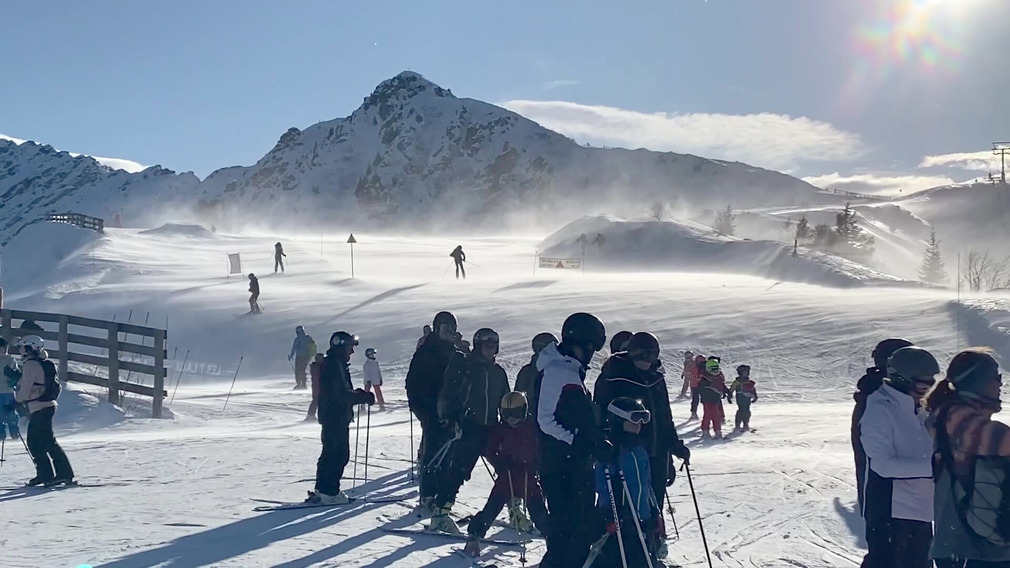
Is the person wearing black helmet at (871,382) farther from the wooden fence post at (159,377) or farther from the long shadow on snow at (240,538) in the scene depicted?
the wooden fence post at (159,377)

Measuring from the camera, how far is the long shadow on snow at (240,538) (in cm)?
627

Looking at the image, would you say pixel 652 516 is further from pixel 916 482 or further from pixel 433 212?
pixel 433 212

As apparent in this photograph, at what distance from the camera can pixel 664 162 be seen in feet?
543

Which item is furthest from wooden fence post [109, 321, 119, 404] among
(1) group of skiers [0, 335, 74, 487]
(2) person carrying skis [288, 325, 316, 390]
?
(1) group of skiers [0, 335, 74, 487]

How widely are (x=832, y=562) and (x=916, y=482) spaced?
7.86 feet

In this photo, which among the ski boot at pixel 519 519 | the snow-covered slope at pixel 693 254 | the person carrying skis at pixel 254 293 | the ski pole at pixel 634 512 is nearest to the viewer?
the ski pole at pixel 634 512

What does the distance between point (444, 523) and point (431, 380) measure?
122 centimetres

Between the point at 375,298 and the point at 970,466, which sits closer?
the point at 970,466

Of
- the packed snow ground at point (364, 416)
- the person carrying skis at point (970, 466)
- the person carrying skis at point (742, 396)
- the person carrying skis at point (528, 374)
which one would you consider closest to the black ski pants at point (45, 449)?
the packed snow ground at point (364, 416)

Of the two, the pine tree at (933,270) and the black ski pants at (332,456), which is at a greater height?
the pine tree at (933,270)

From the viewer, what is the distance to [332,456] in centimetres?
823

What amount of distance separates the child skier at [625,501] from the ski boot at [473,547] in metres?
1.62

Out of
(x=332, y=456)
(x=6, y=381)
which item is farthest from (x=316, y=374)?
(x=332, y=456)

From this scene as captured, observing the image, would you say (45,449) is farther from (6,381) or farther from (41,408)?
(6,381)
